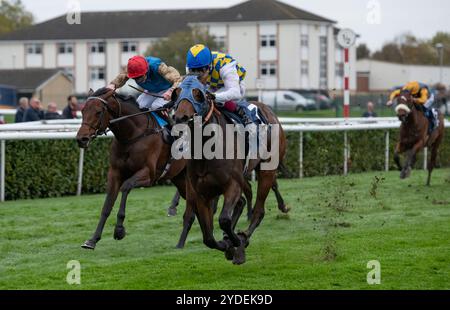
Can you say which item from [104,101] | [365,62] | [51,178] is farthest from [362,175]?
[365,62]

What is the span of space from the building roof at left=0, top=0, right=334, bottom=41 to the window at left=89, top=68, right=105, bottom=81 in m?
2.02

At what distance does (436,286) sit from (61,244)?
3174mm

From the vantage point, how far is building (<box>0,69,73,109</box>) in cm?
5066

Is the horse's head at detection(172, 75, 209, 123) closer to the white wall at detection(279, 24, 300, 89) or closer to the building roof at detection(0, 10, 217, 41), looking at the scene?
the white wall at detection(279, 24, 300, 89)

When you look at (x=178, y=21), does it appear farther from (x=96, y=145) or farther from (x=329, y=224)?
(x=329, y=224)

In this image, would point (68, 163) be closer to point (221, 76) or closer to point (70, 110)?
point (70, 110)

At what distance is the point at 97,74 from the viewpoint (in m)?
58.6

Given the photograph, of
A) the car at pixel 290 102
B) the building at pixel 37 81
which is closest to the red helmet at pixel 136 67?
the car at pixel 290 102

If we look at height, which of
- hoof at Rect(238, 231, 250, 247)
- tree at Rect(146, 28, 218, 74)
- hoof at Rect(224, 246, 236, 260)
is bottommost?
hoof at Rect(224, 246, 236, 260)

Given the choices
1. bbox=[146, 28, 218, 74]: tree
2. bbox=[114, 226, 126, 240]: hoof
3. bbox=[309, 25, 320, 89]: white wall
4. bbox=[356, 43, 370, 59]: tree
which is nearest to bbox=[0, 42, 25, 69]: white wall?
bbox=[146, 28, 218, 74]: tree

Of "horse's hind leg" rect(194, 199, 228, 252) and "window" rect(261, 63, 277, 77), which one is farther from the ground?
"window" rect(261, 63, 277, 77)

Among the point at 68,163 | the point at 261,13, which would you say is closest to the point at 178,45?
the point at 261,13
